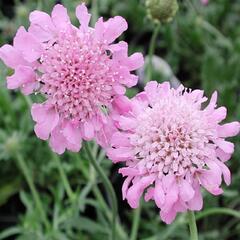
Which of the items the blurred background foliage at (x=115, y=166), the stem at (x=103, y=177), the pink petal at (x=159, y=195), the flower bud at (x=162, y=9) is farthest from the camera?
the blurred background foliage at (x=115, y=166)

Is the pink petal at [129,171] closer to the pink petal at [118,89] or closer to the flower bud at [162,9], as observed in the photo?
the pink petal at [118,89]

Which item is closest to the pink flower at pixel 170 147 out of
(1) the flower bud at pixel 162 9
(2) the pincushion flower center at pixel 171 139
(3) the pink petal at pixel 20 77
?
(2) the pincushion flower center at pixel 171 139

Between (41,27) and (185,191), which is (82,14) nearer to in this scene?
(41,27)

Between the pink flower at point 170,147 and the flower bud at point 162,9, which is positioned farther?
the flower bud at point 162,9

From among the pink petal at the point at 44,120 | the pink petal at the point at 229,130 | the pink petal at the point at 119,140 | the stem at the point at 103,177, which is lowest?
the stem at the point at 103,177

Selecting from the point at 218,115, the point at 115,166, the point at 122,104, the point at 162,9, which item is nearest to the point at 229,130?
the point at 218,115

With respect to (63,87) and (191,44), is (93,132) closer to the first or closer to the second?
(63,87)

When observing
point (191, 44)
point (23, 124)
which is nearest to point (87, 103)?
point (23, 124)

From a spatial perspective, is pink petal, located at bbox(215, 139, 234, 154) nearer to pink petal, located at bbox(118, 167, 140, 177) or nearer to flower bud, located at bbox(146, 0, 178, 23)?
pink petal, located at bbox(118, 167, 140, 177)
